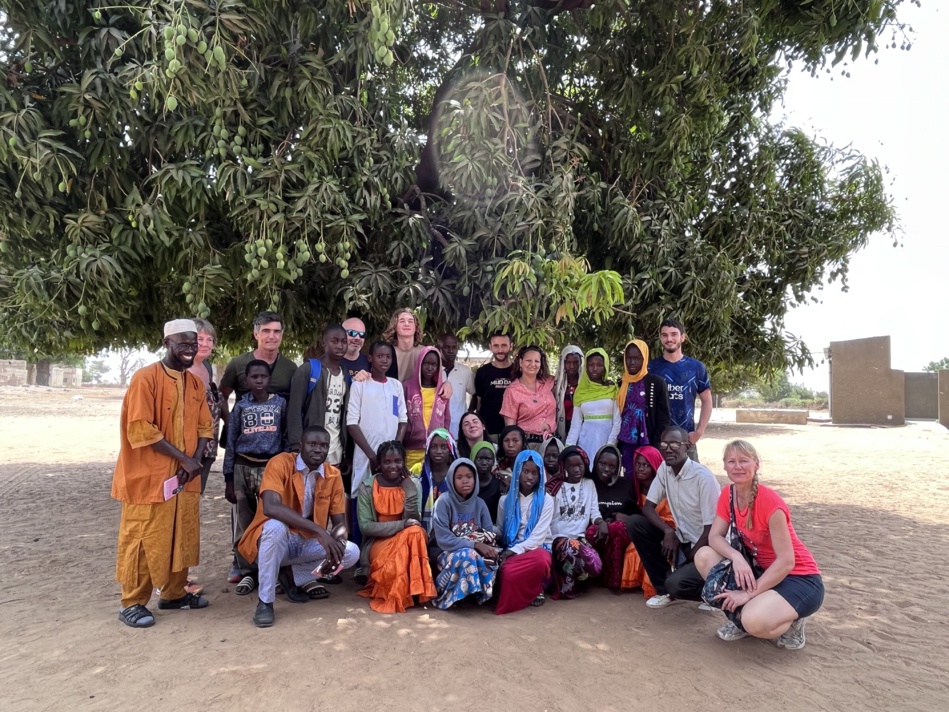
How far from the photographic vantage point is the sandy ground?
331cm

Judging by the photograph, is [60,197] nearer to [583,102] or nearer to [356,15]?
[356,15]

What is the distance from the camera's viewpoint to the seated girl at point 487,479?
199 inches

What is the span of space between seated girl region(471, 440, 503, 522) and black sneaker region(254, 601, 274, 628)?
1643 mm

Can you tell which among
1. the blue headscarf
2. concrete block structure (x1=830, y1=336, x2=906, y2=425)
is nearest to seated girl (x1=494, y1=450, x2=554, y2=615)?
the blue headscarf

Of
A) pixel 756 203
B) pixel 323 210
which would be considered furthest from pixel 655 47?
pixel 323 210

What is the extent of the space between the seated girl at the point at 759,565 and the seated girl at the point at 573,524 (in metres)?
0.86

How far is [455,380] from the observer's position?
5.83 m

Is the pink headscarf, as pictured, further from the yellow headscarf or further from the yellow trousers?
the yellow trousers

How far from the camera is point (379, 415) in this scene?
5098mm

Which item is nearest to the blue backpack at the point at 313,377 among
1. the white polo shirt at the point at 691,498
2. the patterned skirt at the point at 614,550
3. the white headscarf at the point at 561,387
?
the white headscarf at the point at 561,387

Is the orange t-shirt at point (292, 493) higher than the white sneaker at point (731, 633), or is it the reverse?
the orange t-shirt at point (292, 493)

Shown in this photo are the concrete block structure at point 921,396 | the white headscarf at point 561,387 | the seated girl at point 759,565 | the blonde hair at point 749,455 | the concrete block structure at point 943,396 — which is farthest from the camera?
the concrete block structure at point 921,396

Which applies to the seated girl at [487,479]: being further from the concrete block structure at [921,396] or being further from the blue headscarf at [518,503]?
the concrete block structure at [921,396]

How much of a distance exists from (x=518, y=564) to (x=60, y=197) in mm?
4180
